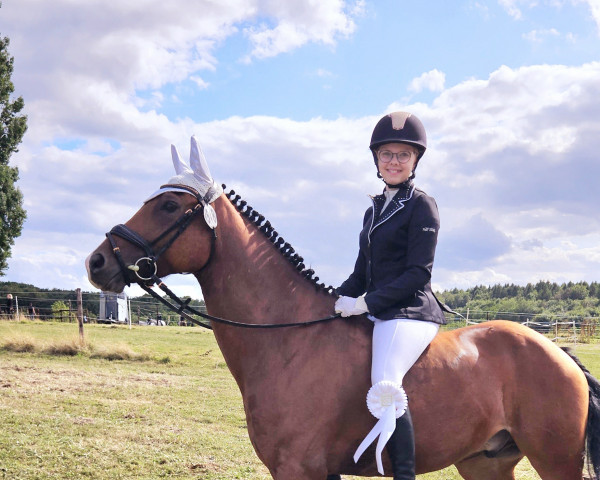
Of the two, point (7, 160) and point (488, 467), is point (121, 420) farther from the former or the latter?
point (7, 160)

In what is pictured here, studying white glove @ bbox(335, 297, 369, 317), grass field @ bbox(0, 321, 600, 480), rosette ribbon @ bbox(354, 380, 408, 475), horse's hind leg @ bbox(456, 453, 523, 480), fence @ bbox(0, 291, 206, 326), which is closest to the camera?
rosette ribbon @ bbox(354, 380, 408, 475)

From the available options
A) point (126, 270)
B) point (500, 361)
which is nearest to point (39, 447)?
point (126, 270)

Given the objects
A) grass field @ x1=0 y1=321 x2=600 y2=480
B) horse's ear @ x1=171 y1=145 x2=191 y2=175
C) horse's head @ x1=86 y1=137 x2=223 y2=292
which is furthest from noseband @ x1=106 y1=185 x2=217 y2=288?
grass field @ x1=0 y1=321 x2=600 y2=480

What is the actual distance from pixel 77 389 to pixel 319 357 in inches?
337

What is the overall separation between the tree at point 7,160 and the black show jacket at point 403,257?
28.1m

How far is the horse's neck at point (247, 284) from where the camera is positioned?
3381 mm

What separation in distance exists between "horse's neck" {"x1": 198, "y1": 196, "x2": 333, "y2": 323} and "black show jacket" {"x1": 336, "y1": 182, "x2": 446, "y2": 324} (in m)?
0.38

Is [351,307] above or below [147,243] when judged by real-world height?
below

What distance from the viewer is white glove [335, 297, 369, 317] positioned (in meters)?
3.32

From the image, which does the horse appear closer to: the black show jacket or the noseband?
the noseband

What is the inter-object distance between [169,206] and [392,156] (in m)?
1.49

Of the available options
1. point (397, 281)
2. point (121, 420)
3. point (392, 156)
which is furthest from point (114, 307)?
point (397, 281)

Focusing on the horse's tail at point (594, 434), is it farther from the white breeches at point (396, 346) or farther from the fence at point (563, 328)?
the fence at point (563, 328)

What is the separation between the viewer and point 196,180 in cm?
341
